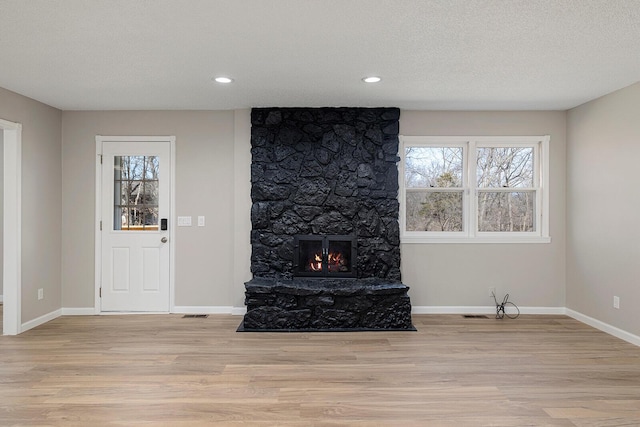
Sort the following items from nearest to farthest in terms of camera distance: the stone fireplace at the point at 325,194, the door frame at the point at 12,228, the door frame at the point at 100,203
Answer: the door frame at the point at 12,228, the stone fireplace at the point at 325,194, the door frame at the point at 100,203

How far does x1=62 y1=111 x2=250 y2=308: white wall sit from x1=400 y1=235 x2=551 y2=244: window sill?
84.6 inches

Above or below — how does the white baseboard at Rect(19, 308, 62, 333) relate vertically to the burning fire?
below

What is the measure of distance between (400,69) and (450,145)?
1917 millimetres

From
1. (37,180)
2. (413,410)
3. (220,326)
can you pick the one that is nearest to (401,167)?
(220,326)

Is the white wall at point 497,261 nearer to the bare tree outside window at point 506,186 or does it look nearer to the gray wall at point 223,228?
the gray wall at point 223,228

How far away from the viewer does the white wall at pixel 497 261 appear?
17.5ft

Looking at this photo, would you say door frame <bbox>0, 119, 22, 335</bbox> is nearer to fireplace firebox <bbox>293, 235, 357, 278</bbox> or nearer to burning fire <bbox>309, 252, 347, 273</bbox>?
fireplace firebox <bbox>293, 235, 357, 278</bbox>

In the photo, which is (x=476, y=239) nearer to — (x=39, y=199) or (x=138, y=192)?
(x=138, y=192)

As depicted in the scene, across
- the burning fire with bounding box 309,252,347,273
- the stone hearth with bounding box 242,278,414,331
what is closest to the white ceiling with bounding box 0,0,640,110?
the burning fire with bounding box 309,252,347,273

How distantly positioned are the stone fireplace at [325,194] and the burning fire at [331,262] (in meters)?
0.01

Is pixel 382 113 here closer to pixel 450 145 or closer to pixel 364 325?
pixel 450 145

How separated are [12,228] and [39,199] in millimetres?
475

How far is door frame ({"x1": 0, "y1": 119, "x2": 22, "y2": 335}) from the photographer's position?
4.48 meters

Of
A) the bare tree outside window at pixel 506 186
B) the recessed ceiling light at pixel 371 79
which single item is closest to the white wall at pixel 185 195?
the recessed ceiling light at pixel 371 79
